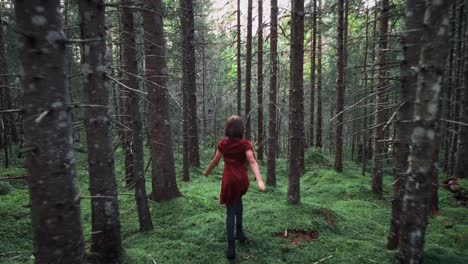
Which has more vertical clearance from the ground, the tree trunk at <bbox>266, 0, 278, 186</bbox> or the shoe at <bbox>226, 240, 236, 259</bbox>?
the tree trunk at <bbox>266, 0, 278, 186</bbox>

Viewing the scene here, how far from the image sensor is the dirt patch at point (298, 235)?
5483mm

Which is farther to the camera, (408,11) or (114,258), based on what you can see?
(114,258)

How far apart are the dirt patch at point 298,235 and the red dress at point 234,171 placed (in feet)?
4.76

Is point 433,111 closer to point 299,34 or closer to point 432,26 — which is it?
point 432,26

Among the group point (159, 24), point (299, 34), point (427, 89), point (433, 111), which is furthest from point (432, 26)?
point (159, 24)

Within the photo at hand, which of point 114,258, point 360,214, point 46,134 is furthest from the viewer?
point 360,214

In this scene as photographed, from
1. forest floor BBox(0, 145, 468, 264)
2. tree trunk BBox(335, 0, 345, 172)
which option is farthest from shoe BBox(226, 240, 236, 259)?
tree trunk BBox(335, 0, 345, 172)

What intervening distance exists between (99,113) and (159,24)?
3953 millimetres

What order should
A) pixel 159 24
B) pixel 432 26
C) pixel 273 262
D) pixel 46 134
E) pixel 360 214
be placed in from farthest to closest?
1. pixel 360 214
2. pixel 159 24
3. pixel 273 262
4. pixel 432 26
5. pixel 46 134

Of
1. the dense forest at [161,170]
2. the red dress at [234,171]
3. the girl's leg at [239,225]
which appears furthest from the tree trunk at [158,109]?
the girl's leg at [239,225]

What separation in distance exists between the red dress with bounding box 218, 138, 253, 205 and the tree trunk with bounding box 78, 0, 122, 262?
1.63 meters

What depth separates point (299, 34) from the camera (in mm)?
6734

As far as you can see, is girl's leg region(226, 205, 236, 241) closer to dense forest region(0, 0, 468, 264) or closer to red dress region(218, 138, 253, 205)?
red dress region(218, 138, 253, 205)

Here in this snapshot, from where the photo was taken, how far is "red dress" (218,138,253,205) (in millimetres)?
4730
